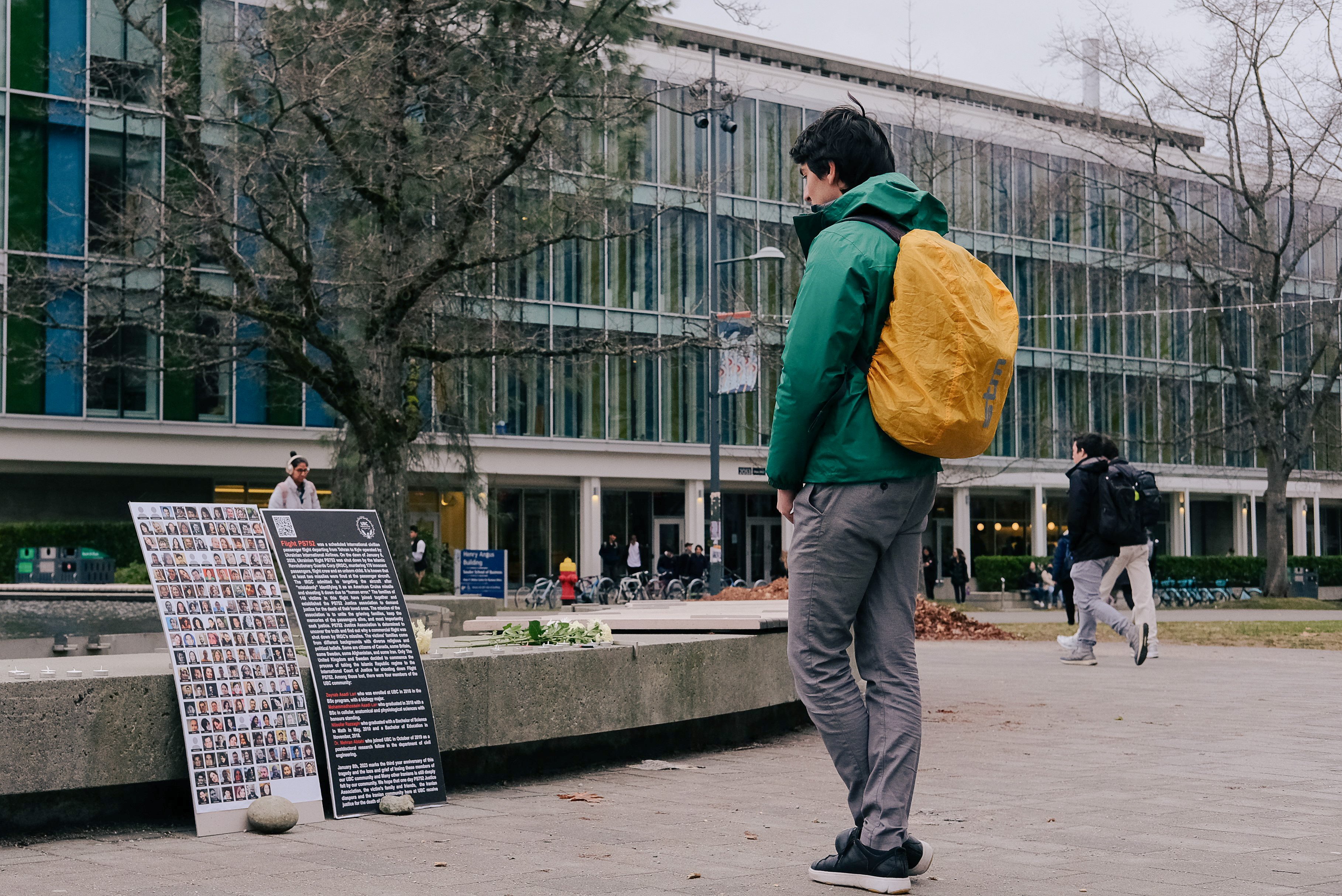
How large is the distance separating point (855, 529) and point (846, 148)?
120 cm

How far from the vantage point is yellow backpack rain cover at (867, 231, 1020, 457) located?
4168 millimetres

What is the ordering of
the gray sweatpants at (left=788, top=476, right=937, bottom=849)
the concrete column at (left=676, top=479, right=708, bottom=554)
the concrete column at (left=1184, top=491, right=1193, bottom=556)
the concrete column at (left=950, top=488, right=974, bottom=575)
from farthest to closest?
the concrete column at (left=1184, top=491, right=1193, bottom=556) → the concrete column at (left=950, top=488, right=974, bottom=575) → the concrete column at (left=676, top=479, right=708, bottom=554) → the gray sweatpants at (left=788, top=476, right=937, bottom=849)

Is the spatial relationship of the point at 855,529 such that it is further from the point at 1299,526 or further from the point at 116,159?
the point at 1299,526

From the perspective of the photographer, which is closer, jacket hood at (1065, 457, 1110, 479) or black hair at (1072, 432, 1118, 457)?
jacket hood at (1065, 457, 1110, 479)

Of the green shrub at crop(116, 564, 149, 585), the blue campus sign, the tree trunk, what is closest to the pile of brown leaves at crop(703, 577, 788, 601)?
the blue campus sign

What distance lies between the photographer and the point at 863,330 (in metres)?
4.32

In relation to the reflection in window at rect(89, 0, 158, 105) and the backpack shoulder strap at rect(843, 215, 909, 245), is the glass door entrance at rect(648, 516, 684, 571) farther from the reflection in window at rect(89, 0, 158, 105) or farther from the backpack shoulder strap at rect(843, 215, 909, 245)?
the backpack shoulder strap at rect(843, 215, 909, 245)

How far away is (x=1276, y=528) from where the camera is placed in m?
41.5

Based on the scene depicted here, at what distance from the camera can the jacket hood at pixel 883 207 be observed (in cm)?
441

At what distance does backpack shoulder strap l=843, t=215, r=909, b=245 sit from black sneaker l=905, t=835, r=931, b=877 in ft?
5.70

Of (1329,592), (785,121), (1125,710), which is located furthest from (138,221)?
(1329,592)

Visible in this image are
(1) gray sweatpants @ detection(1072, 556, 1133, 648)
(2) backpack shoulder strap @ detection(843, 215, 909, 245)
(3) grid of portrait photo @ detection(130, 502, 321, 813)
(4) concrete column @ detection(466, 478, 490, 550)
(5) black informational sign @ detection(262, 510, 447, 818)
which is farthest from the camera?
(4) concrete column @ detection(466, 478, 490, 550)

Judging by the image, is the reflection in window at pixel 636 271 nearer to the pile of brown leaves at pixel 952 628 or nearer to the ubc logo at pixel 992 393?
the pile of brown leaves at pixel 952 628

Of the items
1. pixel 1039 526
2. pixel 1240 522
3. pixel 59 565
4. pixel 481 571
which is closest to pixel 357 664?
pixel 481 571
